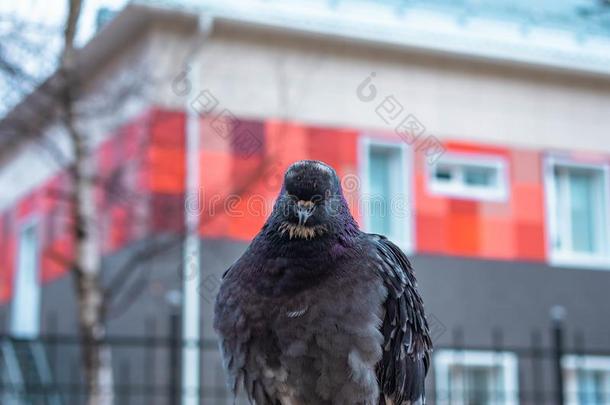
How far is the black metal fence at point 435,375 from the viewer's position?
1083 centimetres

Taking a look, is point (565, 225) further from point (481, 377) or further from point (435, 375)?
point (435, 375)

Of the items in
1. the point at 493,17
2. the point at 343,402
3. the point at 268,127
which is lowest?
the point at 343,402

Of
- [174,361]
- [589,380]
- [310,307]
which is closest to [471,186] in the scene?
[589,380]

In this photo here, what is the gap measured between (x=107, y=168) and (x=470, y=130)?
4591 mm

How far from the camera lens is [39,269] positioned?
Result: 15.2 meters

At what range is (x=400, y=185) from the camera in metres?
12.5

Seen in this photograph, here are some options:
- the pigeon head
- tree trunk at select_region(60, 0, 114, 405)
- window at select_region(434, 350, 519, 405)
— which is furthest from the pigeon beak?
window at select_region(434, 350, 519, 405)

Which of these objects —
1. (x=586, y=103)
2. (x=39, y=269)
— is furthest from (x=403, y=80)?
(x=39, y=269)

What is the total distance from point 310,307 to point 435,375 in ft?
27.3

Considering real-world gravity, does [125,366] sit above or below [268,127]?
below

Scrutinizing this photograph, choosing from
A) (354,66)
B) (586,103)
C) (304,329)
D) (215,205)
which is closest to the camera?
(304,329)

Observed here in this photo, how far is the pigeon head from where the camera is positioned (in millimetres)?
2584

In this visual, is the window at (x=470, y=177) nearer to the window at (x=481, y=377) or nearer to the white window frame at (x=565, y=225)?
the white window frame at (x=565, y=225)

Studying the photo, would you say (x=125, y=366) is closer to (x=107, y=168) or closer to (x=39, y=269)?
(x=107, y=168)
